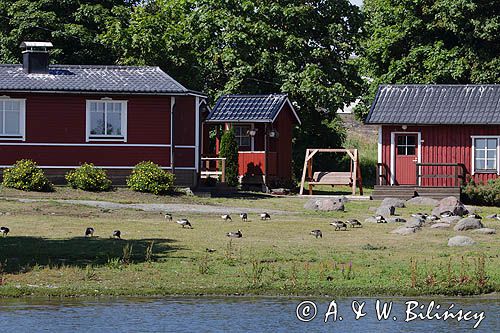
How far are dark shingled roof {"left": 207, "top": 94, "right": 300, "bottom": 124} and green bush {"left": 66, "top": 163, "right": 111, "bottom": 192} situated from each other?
8324 mm

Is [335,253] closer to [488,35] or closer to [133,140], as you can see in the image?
[133,140]

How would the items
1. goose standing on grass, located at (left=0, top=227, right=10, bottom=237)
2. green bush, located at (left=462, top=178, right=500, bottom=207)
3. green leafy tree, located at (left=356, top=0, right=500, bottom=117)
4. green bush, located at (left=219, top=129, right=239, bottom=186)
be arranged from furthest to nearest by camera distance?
green leafy tree, located at (left=356, top=0, right=500, bottom=117), green bush, located at (left=219, top=129, right=239, bottom=186), green bush, located at (left=462, top=178, right=500, bottom=207), goose standing on grass, located at (left=0, top=227, right=10, bottom=237)

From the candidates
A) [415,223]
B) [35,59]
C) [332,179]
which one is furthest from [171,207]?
[332,179]

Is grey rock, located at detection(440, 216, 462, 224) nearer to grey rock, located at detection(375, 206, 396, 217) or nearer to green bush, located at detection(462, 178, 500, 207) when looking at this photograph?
grey rock, located at detection(375, 206, 396, 217)

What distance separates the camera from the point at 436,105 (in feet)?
148

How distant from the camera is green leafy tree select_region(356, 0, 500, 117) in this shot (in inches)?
2005

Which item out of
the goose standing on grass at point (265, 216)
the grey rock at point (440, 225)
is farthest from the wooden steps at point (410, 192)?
the grey rock at point (440, 225)

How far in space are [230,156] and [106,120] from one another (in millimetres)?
5466

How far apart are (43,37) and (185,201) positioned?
20.3m

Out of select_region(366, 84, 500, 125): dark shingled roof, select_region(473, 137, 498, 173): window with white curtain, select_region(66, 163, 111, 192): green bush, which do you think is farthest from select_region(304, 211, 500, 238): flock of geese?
select_region(66, 163, 111, 192): green bush

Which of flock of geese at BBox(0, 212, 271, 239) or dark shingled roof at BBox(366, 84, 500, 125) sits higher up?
dark shingled roof at BBox(366, 84, 500, 125)

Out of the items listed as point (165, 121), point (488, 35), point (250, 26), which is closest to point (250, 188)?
point (165, 121)

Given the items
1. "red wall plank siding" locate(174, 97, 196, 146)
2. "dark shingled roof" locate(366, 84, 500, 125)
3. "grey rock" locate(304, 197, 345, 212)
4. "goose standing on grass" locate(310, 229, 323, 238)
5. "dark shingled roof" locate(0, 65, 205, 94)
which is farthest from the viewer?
"dark shingled roof" locate(366, 84, 500, 125)

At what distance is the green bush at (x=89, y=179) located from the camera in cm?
3984
